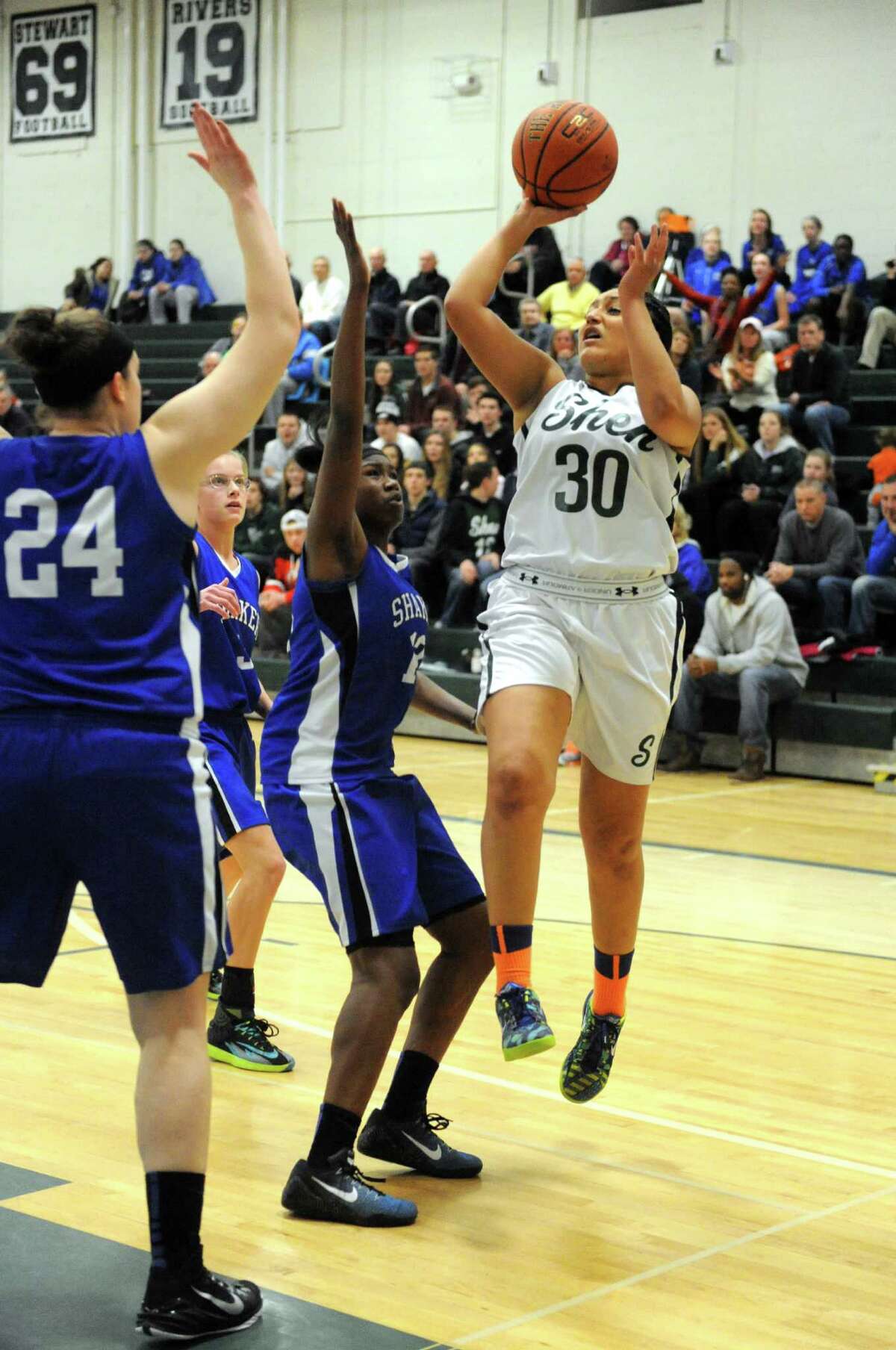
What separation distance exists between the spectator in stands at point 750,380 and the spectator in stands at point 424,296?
4261 mm

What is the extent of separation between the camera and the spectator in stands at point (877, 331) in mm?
13938

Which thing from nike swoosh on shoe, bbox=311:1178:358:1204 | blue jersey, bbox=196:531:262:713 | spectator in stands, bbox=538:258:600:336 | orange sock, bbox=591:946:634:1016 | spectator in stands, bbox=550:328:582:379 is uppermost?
spectator in stands, bbox=538:258:600:336

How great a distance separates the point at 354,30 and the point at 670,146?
4.32 metres

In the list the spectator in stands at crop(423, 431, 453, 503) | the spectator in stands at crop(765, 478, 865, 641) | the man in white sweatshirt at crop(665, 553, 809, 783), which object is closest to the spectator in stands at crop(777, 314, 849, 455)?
the spectator in stands at crop(765, 478, 865, 641)

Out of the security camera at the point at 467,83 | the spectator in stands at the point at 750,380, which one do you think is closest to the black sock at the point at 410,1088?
the spectator in stands at the point at 750,380

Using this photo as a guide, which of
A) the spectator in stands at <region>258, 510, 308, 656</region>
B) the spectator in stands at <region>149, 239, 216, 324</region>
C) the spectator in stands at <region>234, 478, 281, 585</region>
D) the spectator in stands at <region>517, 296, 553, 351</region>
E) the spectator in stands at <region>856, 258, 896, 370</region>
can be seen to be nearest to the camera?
the spectator in stands at <region>258, 510, 308, 656</region>

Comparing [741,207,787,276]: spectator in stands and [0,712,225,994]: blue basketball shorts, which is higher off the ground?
[741,207,787,276]: spectator in stands

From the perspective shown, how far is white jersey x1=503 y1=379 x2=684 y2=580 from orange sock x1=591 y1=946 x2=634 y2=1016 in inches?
36.5

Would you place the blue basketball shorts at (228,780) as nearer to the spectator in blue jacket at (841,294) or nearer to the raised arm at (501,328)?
the raised arm at (501,328)

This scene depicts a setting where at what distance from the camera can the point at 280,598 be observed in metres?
13.0

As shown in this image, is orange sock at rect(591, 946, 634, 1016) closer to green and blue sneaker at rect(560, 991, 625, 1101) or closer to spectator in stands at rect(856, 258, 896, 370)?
green and blue sneaker at rect(560, 991, 625, 1101)

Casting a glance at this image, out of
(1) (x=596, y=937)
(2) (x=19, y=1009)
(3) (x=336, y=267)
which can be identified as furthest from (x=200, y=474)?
(3) (x=336, y=267)

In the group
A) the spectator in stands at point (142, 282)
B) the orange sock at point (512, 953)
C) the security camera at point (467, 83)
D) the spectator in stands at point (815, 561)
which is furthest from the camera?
the spectator in stands at point (142, 282)

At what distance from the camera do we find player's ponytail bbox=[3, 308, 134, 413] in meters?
2.79
